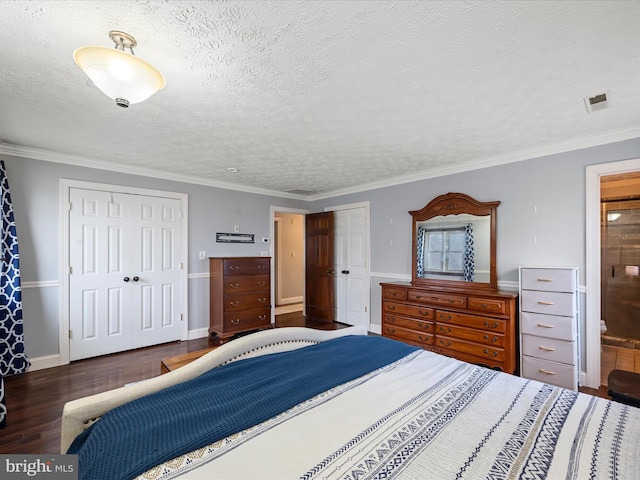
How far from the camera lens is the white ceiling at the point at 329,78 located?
1338mm

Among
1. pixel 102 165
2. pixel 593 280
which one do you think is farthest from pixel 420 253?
pixel 102 165

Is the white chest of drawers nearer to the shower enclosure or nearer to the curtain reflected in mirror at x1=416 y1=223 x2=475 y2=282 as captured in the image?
the curtain reflected in mirror at x1=416 y1=223 x2=475 y2=282

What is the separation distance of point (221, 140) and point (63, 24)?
5.05 feet

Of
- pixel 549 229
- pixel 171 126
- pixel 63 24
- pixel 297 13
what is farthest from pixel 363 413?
pixel 549 229

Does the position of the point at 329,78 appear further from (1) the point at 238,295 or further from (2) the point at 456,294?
(1) the point at 238,295

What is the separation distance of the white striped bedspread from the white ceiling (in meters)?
1.74

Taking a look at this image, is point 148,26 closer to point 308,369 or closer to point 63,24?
point 63,24

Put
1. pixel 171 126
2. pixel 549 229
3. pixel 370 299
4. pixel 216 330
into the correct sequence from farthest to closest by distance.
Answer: pixel 370 299 < pixel 216 330 < pixel 549 229 < pixel 171 126

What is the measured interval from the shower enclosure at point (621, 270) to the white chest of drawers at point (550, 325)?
7.99 feet

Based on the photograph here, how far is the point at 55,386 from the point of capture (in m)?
2.89

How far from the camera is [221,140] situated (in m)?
2.91

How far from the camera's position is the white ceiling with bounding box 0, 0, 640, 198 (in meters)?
1.34

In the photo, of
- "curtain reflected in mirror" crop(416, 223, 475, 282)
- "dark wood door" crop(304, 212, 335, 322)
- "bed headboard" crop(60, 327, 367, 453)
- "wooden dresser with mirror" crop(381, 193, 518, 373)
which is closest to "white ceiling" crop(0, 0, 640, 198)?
"wooden dresser with mirror" crop(381, 193, 518, 373)

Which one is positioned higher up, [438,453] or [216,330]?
[438,453]
